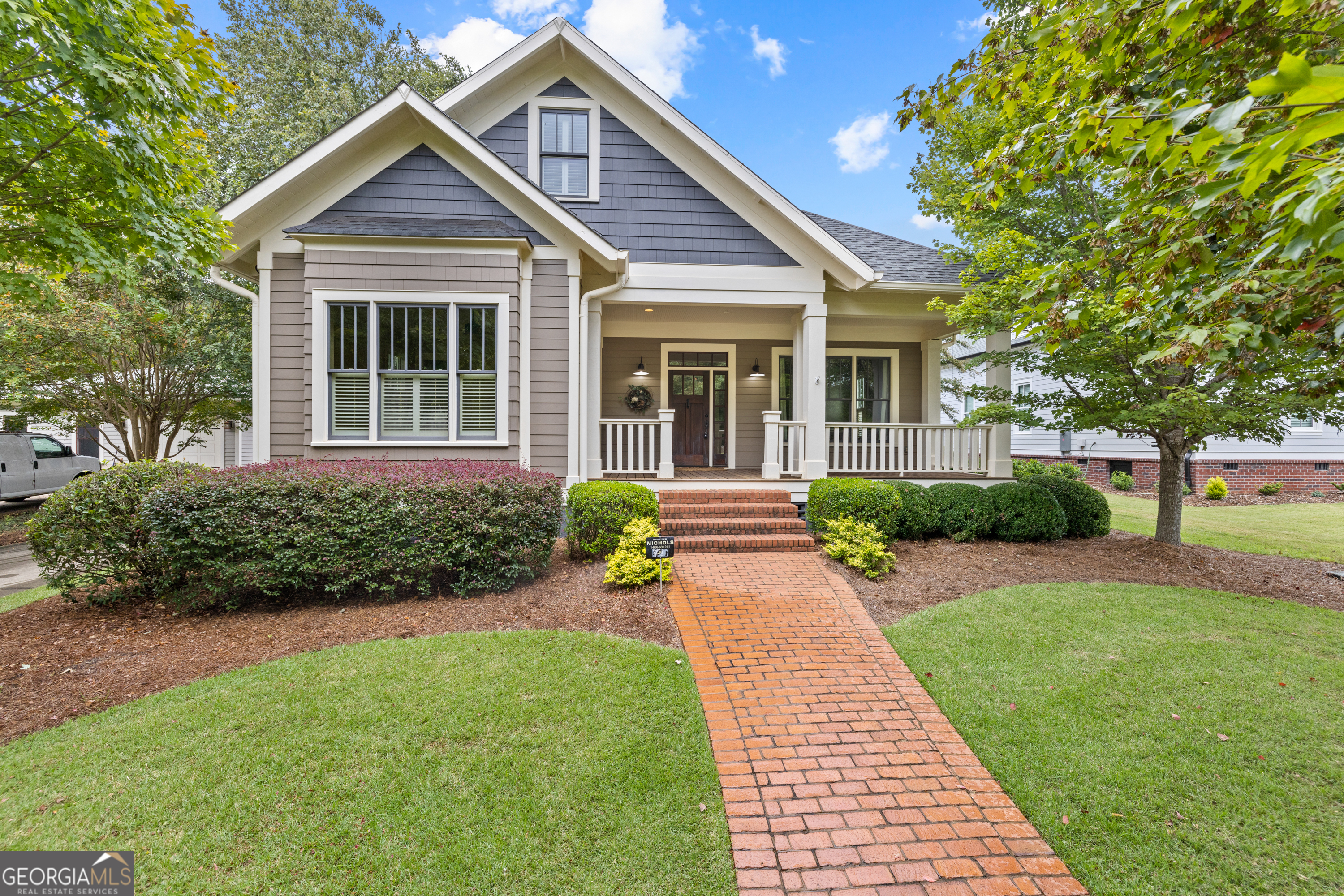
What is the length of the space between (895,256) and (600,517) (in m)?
7.40

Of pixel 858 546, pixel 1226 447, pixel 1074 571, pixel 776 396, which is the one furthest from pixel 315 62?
pixel 1226 447

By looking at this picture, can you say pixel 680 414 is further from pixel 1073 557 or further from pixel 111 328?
pixel 111 328

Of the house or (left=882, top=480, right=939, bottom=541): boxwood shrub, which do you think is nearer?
the house

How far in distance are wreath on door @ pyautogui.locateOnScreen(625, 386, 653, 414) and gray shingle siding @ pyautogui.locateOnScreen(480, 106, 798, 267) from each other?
297cm

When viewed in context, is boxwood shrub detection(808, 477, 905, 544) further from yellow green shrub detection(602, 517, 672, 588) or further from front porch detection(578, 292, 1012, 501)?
yellow green shrub detection(602, 517, 672, 588)

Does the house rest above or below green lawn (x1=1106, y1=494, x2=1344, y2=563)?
above

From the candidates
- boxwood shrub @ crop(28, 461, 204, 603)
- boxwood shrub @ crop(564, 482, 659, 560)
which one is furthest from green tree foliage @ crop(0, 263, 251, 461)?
boxwood shrub @ crop(564, 482, 659, 560)

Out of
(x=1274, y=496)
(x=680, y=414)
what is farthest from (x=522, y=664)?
(x=1274, y=496)

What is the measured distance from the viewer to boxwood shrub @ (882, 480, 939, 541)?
23.4ft

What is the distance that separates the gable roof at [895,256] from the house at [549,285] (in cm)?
7

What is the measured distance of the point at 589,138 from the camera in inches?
324

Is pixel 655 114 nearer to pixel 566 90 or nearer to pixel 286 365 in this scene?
pixel 566 90

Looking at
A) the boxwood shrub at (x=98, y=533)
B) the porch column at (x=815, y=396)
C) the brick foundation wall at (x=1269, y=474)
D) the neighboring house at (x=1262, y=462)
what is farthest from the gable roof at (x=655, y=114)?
the brick foundation wall at (x=1269, y=474)

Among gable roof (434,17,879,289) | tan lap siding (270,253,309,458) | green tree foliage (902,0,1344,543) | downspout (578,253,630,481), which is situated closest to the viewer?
green tree foliage (902,0,1344,543)
